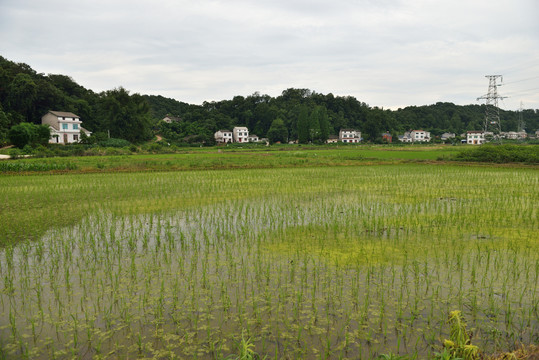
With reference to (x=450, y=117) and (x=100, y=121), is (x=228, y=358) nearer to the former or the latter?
(x=100, y=121)

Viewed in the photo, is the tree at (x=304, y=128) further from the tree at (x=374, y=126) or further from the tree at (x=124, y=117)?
the tree at (x=124, y=117)

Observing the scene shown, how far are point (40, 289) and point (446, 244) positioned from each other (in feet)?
22.1

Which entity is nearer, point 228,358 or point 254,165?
point 228,358

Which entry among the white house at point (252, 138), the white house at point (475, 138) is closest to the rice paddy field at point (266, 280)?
the white house at point (252, 138)

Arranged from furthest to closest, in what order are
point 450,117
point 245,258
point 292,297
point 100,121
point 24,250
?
point 450,117 → point 100,121 → point 24,250 → point 245,258 → point 292,297

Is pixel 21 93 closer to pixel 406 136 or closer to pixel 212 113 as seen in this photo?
pixel 212 113

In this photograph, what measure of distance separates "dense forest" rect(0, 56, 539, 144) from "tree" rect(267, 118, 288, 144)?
24cm

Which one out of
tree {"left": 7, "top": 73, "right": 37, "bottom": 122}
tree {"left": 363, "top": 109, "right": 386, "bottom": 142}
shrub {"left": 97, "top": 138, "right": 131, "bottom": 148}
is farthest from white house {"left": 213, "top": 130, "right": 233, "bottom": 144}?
shrub {"left": 97, "top": 138, "right": 131, "bottom": 148}

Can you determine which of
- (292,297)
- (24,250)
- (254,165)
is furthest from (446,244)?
(254,165)

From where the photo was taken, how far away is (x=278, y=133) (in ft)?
268

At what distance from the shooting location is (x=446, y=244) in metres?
6.48

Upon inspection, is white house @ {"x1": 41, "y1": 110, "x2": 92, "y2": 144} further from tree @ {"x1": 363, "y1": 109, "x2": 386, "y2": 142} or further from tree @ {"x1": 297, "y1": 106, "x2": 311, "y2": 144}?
tree @ {"x1": 363, "y1": 109, "x2": 386, "y2": 142}

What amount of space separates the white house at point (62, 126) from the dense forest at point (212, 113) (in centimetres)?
359

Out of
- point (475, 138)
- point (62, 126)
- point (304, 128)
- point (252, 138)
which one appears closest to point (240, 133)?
point (252, 138)
